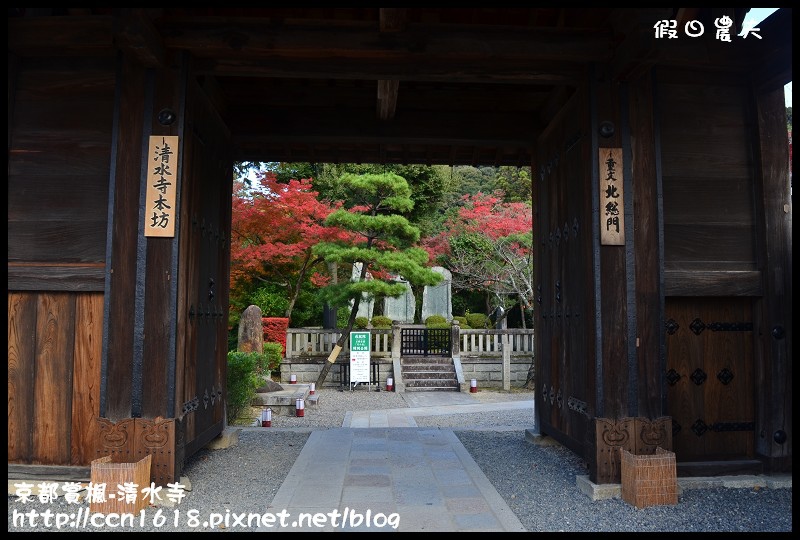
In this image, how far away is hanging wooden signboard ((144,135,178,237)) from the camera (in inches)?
166

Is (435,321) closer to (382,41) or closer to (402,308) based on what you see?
(402,308)

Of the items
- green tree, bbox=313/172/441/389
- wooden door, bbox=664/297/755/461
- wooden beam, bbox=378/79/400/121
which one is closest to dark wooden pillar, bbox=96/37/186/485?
wooden beam, bbox=378/79/400/121

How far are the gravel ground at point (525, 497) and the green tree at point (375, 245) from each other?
7.60 m

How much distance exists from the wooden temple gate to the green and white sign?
356 inches

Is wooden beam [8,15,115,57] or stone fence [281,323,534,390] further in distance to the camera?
stone fence [281,323,534,390]

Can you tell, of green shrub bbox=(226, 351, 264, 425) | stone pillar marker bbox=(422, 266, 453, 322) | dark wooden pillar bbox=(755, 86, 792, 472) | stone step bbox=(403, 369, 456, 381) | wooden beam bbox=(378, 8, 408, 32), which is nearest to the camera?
wooden beam bbox=(378, 8, 408, 32)

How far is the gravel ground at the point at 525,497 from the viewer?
3.64 m

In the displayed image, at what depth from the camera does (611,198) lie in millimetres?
4402

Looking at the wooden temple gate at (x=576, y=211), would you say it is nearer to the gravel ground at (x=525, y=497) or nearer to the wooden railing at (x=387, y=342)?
the gravel ground at (x=525, y=497)

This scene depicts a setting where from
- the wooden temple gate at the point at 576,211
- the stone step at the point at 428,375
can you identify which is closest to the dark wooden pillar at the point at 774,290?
the wooden temple gate at the point at 576,211

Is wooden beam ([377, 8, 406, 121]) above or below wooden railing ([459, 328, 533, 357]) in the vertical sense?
above

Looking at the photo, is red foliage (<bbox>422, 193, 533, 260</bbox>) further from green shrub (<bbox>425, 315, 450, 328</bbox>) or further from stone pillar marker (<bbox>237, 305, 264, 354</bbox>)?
stone pillar marker (<bbox>237, 305, 264, 354</bbox>)

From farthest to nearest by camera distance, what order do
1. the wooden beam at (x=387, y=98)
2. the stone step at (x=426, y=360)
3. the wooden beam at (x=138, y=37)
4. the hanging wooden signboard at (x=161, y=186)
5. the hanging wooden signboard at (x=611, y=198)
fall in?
the stone step at (x=426, y=360), the wooden beam at (x=387, y=98), the hanging wooden signboard at (x=611, y=198), the hanging wooden signboard at (x=161, y=186), the wooden beam at (x=138, y=37)

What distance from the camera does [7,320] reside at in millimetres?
4301
